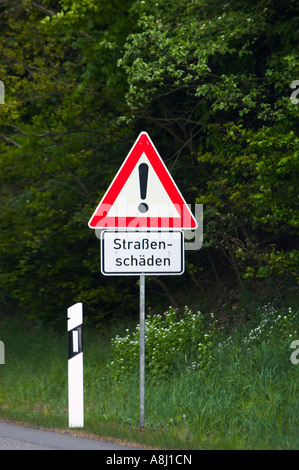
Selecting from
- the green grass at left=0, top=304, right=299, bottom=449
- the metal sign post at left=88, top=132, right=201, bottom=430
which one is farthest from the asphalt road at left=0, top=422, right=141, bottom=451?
the metal sign post at left=88, top=132, right=201, bottom=430

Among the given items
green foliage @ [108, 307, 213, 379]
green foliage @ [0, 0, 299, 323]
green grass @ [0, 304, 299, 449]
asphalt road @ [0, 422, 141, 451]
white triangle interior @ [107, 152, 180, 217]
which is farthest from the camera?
green foliage @ [0, 0, 299, 323]

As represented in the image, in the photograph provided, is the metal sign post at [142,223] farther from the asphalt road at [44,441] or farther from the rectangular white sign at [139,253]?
the asphalt road at [44,441]

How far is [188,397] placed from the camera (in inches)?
321

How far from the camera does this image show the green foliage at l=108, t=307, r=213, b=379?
9789 mm

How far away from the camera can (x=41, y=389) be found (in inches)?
380

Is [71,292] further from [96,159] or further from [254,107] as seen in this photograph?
[254,107]

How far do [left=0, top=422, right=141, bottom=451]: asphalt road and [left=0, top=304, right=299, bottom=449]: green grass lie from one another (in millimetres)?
276

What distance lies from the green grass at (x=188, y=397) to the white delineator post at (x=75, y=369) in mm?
149

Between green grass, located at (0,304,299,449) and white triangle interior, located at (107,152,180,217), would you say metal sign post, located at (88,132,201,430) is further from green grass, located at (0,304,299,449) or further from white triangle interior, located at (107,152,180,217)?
green grass, located at (0,304,299,449)

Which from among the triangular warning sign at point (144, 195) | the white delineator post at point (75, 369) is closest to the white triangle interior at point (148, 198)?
the triangular warning sign at point (144, 195)

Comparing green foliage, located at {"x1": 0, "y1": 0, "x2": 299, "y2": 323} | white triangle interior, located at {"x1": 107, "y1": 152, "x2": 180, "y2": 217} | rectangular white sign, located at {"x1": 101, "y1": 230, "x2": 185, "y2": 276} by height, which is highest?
green foliage, located at {"x1": 0, "y1": 0, "x2": 299, "y2": 323}

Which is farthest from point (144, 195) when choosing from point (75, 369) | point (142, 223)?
point (75, 369)

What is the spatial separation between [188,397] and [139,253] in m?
2.03

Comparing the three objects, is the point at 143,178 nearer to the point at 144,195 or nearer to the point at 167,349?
the point at 144,195
